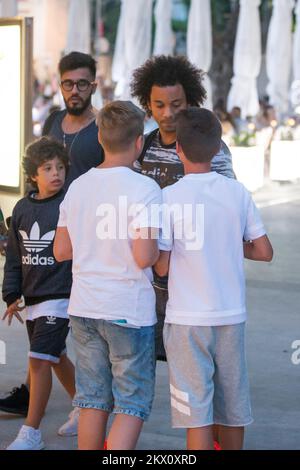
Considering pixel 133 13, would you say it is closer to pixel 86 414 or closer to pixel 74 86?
pixel 74 86

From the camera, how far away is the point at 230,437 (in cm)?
441

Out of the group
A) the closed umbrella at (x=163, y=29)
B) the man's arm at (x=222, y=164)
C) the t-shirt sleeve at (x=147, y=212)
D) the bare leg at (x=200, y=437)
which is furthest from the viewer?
the closed umbrella at (x=163, y=29)

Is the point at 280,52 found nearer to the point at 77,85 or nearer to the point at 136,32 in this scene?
the point at 136,32

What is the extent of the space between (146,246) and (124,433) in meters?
0.74

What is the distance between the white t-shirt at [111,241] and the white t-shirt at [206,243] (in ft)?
0.33

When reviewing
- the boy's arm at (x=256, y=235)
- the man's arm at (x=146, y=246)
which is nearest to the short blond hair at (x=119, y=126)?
the man's arm at (x=146, y=246)

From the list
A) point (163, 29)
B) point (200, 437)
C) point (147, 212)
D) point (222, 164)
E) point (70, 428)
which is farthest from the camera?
point (163, 29)

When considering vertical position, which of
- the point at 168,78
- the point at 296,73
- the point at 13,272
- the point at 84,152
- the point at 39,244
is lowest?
the point at 296,73

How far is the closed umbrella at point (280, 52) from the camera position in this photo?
2244 cm

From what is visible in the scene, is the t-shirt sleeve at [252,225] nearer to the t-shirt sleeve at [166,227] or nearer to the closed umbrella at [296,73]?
the t-shirt sleeve at [166,227]

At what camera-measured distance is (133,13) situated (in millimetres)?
19000

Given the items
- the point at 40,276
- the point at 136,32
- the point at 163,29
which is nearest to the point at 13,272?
the point at 40,276
